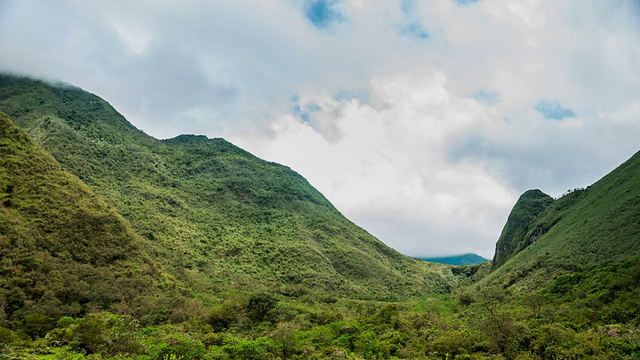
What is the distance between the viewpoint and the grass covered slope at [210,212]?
9694cm

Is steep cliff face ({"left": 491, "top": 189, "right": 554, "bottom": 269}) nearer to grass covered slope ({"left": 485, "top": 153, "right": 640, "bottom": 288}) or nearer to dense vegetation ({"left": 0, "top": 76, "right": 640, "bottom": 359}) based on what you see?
dense vegetation ({"left": 0, "top": 76, "right": 640, "bottom": 359})

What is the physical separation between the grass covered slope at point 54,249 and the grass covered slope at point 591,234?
77.5 metres

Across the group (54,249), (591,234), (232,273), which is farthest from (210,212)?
(591,234)

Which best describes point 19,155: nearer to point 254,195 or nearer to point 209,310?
point 209,310

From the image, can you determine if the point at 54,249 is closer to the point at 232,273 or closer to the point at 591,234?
the point at 232,273

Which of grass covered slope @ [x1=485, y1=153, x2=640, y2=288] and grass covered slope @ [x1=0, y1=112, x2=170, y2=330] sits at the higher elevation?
grass covered slope @ [x1=485, y1=153, x2=640, y2=288]

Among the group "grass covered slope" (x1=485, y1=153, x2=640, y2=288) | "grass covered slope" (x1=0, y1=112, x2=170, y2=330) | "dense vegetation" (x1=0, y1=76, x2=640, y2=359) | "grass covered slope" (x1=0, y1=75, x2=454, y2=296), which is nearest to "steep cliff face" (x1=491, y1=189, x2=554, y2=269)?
"dense vegetation" (x1=0, y1=76, x2=640, y2=359)

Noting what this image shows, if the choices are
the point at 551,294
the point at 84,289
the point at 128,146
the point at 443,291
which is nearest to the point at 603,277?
the point at 551,294

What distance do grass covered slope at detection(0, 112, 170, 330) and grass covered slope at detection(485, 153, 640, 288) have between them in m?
Answer: 77.5

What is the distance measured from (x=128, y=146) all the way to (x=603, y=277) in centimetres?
14750

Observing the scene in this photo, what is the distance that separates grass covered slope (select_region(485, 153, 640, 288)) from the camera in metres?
61.1

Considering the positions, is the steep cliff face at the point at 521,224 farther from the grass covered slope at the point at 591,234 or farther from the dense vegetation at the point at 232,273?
the grass covered slope at the point at 591,234

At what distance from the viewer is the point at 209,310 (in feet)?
191

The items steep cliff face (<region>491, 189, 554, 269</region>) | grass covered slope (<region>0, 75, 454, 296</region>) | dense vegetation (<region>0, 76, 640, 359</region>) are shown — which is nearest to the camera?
dense vegetation (<region>0, 76, 640, 359</region>)
